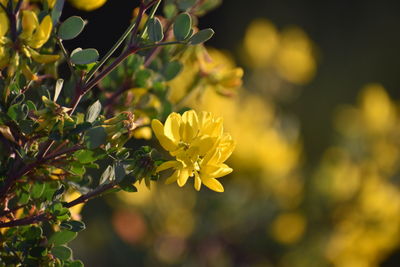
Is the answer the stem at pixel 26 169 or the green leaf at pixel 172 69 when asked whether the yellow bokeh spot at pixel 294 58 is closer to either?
the green leaf at pixel 172 69

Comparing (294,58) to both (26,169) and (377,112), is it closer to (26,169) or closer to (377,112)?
(377,112)

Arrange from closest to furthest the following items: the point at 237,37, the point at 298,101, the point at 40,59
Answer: the point at 40,59 < the point at 298,101 < the point at 237,37

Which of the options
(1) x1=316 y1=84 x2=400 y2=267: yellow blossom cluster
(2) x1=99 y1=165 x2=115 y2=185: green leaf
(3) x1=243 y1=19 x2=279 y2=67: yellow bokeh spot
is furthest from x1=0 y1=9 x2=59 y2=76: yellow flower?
(3) x1=243 y1=19 x2=279 y2=67: yellow bokeh spot

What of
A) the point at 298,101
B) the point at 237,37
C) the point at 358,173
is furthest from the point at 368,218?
the point at 237,37

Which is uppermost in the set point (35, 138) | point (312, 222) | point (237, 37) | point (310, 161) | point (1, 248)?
point (35, 138)

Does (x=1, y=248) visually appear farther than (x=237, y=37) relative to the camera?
No

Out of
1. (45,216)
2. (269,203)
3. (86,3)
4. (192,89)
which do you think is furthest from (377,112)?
(45,216)

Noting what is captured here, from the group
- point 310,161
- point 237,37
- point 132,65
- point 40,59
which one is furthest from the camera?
point 237,37

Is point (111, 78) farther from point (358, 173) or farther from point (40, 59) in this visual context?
point (358, 173)
